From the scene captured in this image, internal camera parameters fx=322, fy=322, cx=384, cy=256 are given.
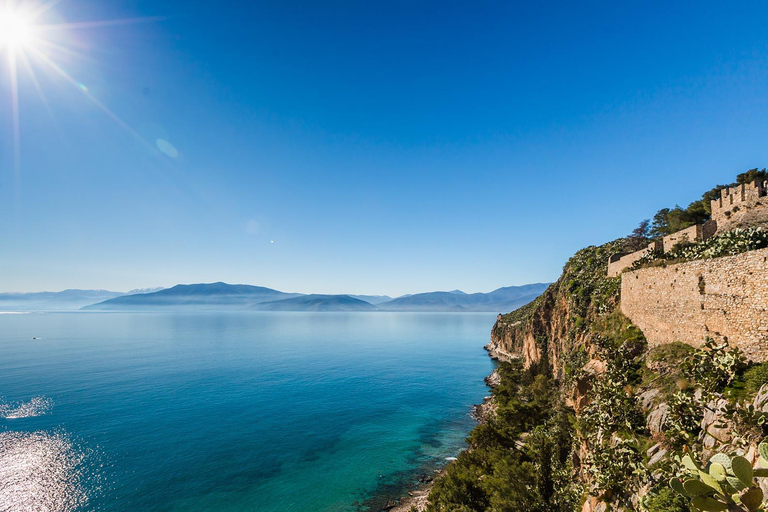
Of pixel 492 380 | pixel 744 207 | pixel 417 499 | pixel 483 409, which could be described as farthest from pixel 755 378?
pixel 492 380

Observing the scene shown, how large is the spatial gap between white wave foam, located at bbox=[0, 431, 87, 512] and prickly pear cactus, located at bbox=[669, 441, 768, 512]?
156ft

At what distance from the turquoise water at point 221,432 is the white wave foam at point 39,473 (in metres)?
0.16

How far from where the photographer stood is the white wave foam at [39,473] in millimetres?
31078

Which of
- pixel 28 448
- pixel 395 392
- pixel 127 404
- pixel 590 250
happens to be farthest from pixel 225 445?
pixel 590 250

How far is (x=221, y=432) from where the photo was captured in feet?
157

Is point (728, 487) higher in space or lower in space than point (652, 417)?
higher

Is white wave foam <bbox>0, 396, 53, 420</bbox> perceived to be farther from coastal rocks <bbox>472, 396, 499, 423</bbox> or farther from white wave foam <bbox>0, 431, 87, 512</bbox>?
coastal rocks <bbox>472, 396, 499, 423</bbox>

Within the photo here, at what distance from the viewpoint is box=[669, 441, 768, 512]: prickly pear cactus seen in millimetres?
3590

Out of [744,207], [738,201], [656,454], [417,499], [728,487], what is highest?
[738,201]

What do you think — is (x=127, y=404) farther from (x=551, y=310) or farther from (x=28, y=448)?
(x=551, y=310)

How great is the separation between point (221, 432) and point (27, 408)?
36.2 m

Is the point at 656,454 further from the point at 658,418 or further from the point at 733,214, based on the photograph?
the point at 733,214

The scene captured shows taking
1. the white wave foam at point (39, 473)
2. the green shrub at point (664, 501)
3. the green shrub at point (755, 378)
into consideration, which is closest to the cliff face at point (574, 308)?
the green shrub at point (755, 378)

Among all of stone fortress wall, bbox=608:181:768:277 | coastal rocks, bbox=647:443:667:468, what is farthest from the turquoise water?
stone fortress wall, bbox=608:181:768:277
